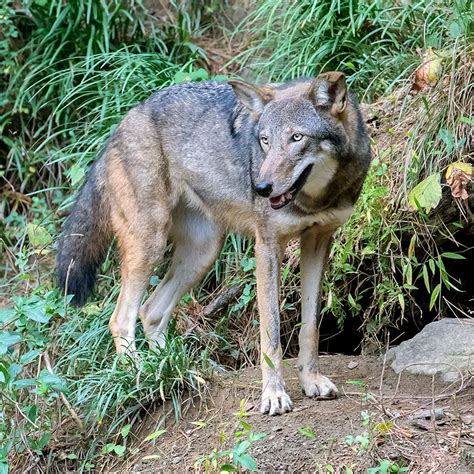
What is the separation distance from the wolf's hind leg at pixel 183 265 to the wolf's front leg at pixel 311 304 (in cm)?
95

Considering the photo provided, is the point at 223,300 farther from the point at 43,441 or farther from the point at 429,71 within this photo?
the point at 429,71

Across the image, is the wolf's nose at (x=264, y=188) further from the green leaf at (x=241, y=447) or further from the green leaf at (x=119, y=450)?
the green leaf at (x=119, y=450)

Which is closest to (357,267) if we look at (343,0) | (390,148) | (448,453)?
(390,148)

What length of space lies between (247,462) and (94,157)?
3.77 meters

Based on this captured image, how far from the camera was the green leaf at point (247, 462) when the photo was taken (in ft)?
15.4

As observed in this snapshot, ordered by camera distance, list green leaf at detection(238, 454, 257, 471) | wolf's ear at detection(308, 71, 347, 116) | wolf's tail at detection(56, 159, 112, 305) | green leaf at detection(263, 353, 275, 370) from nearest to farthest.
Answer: green leaf at detection(238, 454, 257, 471) < wolf's ear at detection(308, 71, 347, 116) < green leaf at detection(263, 353, 275, 370) < wolf's tail at detection(56, 159, 112, 305)

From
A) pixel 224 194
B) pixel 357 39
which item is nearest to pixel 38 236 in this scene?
pixel 224 194

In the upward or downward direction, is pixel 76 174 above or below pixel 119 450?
above

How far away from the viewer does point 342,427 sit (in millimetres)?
5121

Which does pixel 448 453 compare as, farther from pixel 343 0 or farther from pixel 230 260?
pixel 343 0

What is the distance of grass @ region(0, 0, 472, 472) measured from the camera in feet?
19.0

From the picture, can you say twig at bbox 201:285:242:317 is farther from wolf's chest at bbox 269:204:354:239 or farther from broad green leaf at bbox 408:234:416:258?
wolf's chest at bbox 269:204:354:239

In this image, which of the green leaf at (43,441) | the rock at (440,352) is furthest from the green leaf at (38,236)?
the rock at (440,352)

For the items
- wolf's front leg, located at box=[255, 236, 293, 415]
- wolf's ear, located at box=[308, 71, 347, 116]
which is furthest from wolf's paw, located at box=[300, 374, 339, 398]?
wolf's ear, located at box=[308, 71, 347, 116]
